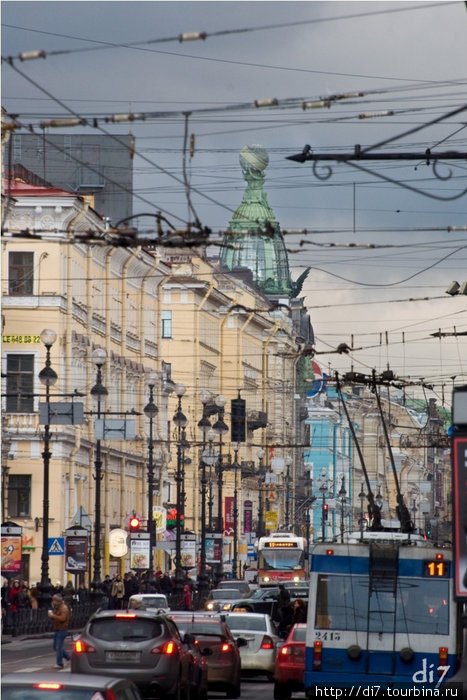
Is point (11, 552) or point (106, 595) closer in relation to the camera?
point (11, 552)

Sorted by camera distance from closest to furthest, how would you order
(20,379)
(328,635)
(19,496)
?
(328,635)
(19,496)
(20,379)

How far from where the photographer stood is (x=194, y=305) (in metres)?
108

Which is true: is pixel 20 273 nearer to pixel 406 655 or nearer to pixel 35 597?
pixel 35 597

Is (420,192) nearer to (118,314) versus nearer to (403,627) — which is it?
(403,627)

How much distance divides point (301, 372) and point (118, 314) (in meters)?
81.2

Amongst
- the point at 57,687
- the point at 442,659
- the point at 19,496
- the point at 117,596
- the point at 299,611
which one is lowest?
the point at 117,596

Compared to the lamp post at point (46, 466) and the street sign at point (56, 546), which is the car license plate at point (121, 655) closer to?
the lamp post at point (46, 466)

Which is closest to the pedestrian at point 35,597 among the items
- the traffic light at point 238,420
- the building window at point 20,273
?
the building window at point 20,273

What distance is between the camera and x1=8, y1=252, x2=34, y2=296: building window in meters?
70.6

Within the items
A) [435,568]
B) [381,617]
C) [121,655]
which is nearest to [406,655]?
[381,617]

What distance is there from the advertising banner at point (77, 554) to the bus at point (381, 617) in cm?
2288

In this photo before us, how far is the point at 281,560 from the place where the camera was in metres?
77.2

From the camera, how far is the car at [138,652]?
25203 millimetres

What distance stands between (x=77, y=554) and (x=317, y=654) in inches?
954
